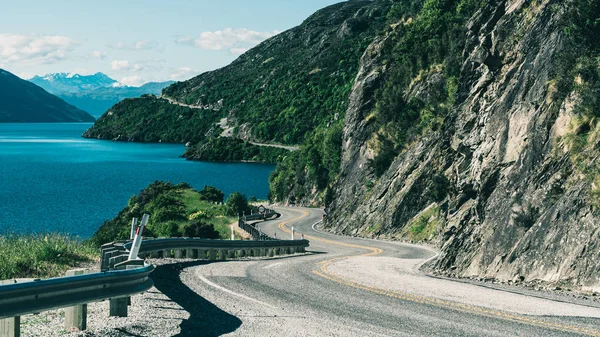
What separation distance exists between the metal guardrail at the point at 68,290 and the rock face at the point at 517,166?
10.6 metres

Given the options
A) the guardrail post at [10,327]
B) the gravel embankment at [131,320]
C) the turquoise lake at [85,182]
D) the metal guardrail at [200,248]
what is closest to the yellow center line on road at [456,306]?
the gravel embankment at [131,320]

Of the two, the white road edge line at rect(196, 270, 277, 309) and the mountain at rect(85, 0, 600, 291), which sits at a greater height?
the mountain at rect(85, 0, 600, 291)

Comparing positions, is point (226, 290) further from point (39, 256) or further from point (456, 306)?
point (456, 306)

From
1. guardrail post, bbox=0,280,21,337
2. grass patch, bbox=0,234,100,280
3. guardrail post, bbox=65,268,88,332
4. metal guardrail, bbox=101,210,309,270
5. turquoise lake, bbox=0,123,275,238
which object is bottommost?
turquoise lake, bbox=0,123,275,238

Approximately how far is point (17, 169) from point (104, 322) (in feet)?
519

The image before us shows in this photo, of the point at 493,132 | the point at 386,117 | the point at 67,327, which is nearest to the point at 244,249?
the point at 493,132

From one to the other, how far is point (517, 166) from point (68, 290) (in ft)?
53.2

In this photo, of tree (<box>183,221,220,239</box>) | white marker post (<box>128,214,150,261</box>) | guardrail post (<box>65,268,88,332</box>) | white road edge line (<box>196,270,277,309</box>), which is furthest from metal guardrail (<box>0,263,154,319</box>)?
tree (<box>183,221,220,239</box>)

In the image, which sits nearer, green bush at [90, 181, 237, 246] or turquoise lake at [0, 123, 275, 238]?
green bush at [90, 181, 237, 246]

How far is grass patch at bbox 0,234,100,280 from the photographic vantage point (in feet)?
44.7

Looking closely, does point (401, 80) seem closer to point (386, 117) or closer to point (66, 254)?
point (386, 117)

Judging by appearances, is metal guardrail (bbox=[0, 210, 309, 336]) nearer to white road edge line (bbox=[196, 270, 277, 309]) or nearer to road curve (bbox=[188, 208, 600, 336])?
road curve (bbox=[188, 208, 600, 336])

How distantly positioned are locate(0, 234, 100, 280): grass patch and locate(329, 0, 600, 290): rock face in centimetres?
1143

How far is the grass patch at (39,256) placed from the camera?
13.6 metres
